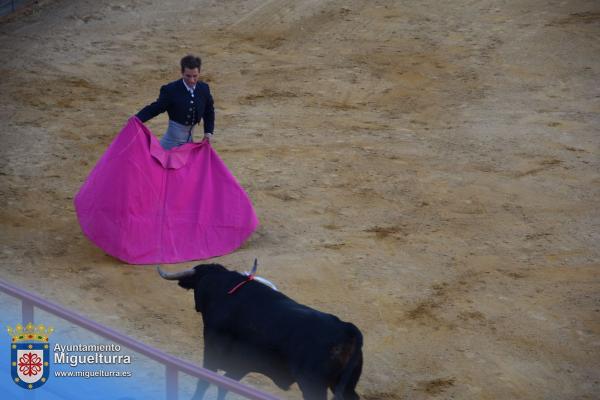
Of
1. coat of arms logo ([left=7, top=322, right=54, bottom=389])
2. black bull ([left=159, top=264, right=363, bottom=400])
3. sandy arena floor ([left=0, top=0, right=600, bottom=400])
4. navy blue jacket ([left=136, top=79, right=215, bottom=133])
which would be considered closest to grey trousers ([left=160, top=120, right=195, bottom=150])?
navy blue jacket ([left=136, top=79, right=215, bottom=133])

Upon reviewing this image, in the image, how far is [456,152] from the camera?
966 cm

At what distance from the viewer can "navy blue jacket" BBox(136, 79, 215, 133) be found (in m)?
7.41

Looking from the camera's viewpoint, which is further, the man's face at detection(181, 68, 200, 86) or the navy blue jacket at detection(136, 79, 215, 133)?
the navy blue jacket at detection(136, 79, 215, 133)

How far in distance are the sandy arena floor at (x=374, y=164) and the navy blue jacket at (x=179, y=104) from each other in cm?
101

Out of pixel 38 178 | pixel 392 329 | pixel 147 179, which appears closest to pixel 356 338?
pixel 392 329

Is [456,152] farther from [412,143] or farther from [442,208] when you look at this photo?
[442,208]

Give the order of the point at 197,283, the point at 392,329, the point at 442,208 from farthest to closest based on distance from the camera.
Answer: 1. the point at 442,208
2. the point at 392,329
3. the point at 197,283

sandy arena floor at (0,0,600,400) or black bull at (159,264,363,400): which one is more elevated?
black bull at (159,264,363,400)

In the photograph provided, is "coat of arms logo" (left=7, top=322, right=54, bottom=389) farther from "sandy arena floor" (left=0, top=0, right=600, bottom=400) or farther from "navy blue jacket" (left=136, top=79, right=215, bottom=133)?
"navy blue jacket" (left=136, top=79, right=215, bottom=133)

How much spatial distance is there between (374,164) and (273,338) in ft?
15.3

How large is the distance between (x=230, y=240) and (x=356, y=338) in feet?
9.55

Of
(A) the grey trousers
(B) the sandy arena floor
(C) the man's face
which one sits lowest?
(B) the sandy arena floor

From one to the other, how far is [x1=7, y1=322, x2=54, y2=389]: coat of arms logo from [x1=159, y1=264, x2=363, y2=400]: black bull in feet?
2.62

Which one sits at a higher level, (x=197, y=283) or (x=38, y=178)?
(x=197, y=283)
